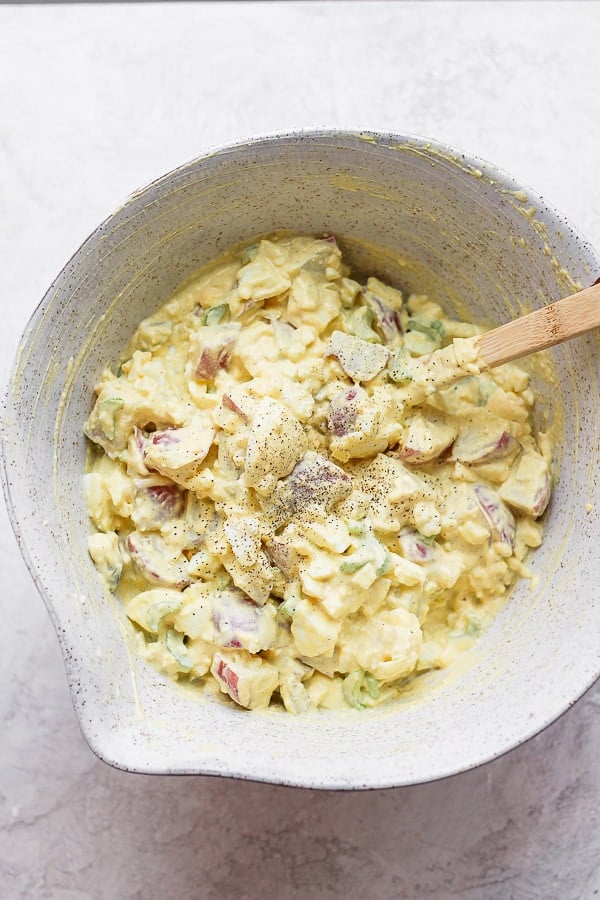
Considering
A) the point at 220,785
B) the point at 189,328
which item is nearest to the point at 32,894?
the point at 220,785

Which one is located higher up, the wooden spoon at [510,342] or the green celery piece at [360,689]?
the wooden spoon at [510,342]

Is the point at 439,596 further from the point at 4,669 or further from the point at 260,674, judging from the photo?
the point at 4,669

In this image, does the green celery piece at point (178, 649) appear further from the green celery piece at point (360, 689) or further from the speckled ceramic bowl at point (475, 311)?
the green celery piece at point (360, 689)

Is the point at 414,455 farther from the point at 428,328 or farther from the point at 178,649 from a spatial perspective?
the point at 178,649

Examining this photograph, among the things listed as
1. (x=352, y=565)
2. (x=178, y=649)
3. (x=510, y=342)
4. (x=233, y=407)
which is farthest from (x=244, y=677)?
(x=510, y=342)

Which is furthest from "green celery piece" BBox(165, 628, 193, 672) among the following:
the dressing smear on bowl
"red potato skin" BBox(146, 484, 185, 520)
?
"red potato skin" BBox(146, 484, 185, 520)

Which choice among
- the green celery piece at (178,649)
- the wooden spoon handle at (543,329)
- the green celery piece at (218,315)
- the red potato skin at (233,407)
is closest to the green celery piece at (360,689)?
the green celery piece at (178,649)
